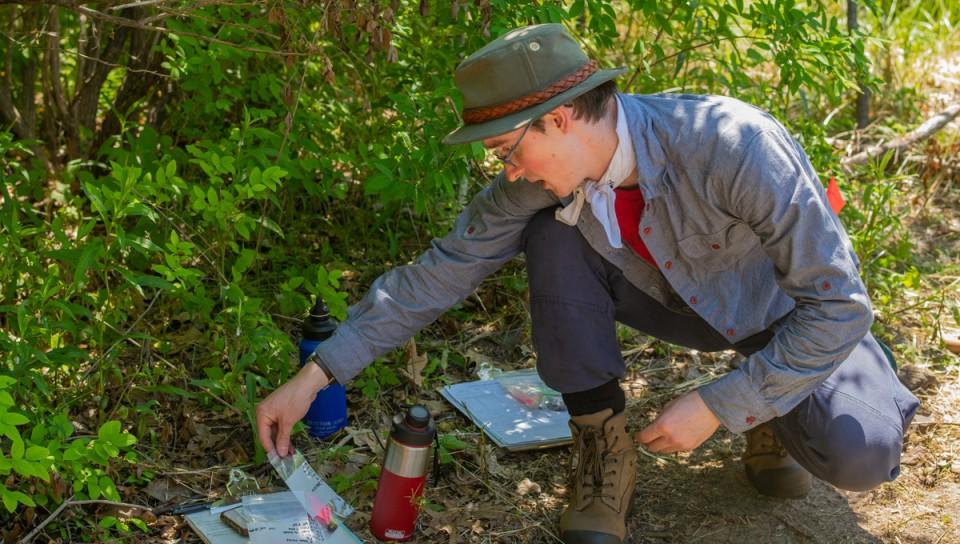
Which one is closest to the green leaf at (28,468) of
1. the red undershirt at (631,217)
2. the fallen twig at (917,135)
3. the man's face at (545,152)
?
the man's face at (545,152)

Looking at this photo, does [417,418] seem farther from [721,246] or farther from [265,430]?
[721,246]

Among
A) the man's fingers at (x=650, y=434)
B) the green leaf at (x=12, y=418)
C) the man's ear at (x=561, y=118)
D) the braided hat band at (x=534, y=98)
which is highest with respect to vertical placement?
the braided hat band at (x=534, y=98)

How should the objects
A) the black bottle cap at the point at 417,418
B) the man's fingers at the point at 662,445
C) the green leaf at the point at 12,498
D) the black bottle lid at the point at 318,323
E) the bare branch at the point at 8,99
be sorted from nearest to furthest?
the green leaf at the point at 12,498
the man's fingers at the point at 662,445
the black bottle cap at the point at 417,418
the black bottle lid at the point at 318,323
the bare branch at the point at 8,99

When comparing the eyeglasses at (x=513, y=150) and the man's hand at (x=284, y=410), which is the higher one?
the eyeglasses at (x=513, y=150)

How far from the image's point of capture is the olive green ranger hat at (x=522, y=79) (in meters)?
2.29

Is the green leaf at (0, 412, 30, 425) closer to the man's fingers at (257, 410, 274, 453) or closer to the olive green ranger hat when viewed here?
the man's fingers at (257, 410, 274, 453)

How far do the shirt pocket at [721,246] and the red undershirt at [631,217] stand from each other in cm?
11

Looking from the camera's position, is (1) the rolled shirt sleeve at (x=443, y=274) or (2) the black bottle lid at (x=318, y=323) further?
(2) the black bottle lid at (x=318, y=323)

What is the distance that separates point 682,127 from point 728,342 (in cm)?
60

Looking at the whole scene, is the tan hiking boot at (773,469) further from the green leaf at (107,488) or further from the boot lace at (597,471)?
the green leaf at (107,488)

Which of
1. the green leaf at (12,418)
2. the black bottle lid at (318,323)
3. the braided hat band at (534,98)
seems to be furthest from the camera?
the black bottle lid at (318,323)

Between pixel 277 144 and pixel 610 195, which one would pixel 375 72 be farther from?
pixel 610 195

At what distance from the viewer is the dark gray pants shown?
8.40 feet

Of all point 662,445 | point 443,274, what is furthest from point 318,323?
point 662,445
